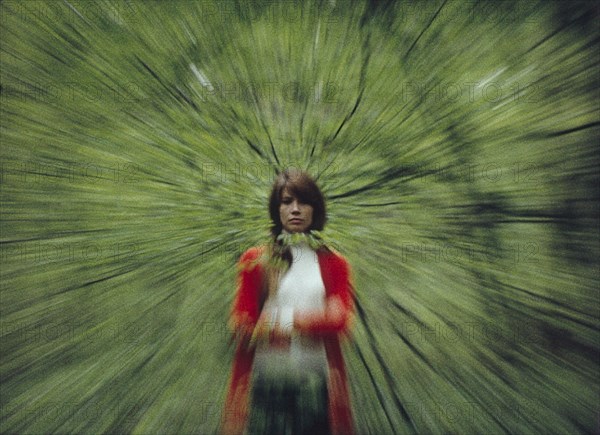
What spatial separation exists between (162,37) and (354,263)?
1.84 ft

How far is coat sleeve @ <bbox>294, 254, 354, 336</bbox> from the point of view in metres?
0.60

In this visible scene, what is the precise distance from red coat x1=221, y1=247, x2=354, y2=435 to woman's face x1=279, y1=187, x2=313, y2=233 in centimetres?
6

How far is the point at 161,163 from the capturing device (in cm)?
85

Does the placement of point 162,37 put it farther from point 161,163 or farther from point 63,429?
point 63,429

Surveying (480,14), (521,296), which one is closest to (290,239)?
(521,296)

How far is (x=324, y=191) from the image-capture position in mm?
844

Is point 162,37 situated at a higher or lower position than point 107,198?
higher

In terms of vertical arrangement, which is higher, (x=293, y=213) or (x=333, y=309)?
(x=293, y=213)

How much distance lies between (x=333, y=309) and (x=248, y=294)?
11 cm
